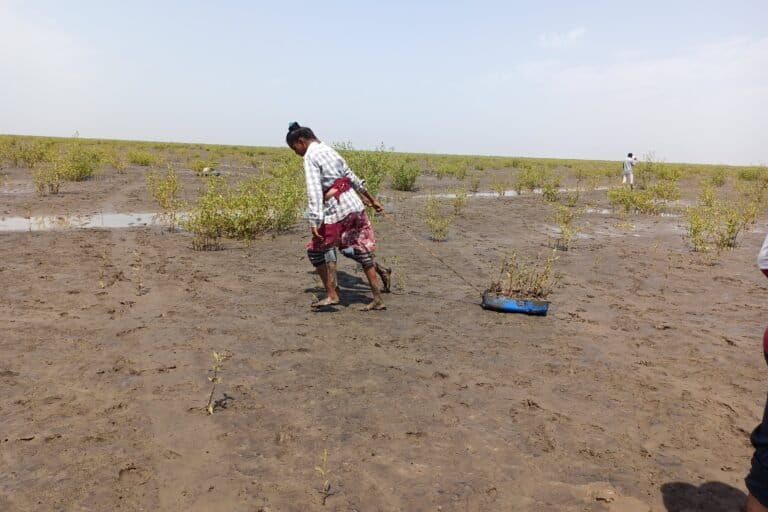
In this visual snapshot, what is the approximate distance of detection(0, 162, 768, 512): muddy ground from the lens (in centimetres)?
258

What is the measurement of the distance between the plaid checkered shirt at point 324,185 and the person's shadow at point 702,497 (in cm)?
334

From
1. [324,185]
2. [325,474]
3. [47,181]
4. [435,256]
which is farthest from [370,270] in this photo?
[47,181]

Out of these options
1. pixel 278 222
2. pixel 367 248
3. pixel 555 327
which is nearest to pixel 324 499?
pixel 367 248

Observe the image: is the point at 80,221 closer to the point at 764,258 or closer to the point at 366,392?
the point at 366,392

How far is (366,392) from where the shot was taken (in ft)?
11.6

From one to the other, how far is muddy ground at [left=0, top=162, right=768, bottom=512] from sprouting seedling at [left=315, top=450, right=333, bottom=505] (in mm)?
30

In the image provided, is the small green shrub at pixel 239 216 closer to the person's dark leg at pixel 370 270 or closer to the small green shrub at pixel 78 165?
the person's dark leg at pixel 370 270

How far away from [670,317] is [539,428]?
10.1ft

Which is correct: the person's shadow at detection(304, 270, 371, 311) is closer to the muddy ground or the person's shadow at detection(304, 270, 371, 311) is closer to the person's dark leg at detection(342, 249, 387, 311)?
the muddy ground

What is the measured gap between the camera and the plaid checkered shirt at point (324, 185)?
15.5 ft

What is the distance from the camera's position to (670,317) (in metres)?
5.41

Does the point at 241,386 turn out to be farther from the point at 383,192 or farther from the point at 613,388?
the point at 383,192

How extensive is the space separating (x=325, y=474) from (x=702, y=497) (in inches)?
74.6

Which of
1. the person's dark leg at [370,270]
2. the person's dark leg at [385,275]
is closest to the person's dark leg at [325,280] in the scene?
the person's dark leg at [370,270]
